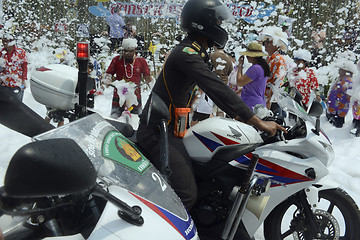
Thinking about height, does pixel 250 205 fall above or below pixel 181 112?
below

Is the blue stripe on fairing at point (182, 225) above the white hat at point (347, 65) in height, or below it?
above

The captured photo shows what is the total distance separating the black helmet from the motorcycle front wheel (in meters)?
1.42

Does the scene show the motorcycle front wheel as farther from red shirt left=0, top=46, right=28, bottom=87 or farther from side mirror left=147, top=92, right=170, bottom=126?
red shirt left=0, top=46, right=28, bottom=87

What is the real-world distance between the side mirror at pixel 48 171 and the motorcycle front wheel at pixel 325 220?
86.3 inches

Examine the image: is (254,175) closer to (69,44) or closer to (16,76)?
(16,76)

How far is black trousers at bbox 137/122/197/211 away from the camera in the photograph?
8.32ft

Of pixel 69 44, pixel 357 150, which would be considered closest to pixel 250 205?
pixel 357 150

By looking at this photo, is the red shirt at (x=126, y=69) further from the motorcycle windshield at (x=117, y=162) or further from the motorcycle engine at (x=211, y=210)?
the motorcycle windshield at (x=117, y=162)

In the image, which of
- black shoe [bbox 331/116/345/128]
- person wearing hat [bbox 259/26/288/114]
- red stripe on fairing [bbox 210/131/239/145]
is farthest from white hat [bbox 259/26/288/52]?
black shoe [bbox 331/116/345/128]

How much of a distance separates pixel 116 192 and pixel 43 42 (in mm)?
16753

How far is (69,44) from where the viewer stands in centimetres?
1644

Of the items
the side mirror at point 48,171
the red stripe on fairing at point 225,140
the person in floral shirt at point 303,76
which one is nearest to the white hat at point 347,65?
the person in floral shirt at point 303,76

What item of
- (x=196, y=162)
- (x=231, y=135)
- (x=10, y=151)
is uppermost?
(x=231, y=135)

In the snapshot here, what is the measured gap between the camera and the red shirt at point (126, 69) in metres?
7.45
